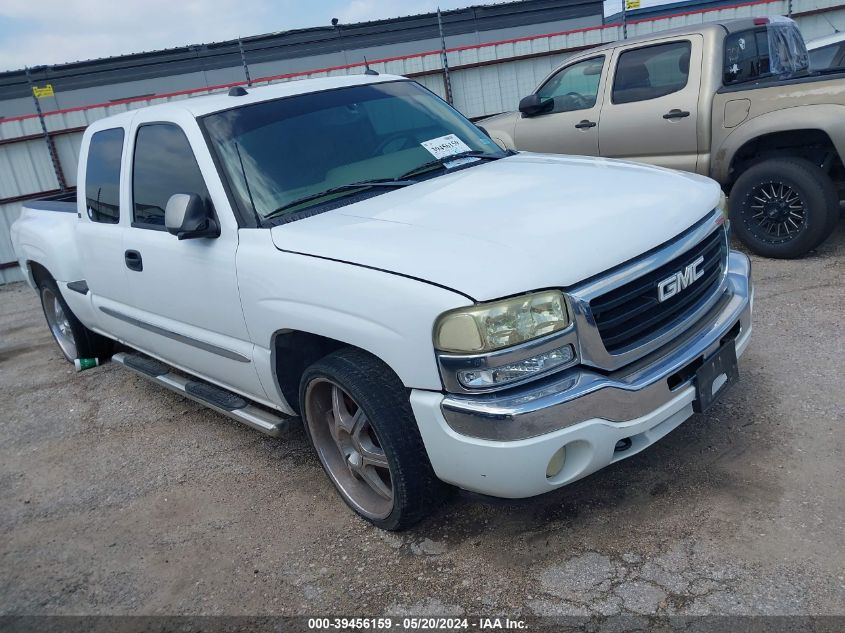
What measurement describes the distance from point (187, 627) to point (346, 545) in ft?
2.27

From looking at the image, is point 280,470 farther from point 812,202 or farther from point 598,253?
point 812,202

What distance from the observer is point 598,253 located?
2.50m

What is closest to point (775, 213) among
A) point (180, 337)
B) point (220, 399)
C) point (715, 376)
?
point (715, 376)

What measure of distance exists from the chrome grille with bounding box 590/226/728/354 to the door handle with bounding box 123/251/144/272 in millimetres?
2654

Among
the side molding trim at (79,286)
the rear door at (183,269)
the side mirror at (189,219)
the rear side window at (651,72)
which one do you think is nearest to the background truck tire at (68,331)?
the side molding trim at (79,286)

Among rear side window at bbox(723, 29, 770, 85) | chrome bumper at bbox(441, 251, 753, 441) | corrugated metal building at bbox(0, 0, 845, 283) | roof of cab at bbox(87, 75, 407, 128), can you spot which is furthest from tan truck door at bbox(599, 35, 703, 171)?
corrugated metal building at bbox(0, 0, 845, 283)

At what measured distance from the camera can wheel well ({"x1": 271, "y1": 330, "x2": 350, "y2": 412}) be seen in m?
3.12

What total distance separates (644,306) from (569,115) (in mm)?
4672

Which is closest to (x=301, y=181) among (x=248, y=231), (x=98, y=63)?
(x=248, y=231)

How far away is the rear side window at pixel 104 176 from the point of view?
430 cm

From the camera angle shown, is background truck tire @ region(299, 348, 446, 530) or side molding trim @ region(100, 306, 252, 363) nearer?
background truck tire @ region(299, 348, 446, 530)

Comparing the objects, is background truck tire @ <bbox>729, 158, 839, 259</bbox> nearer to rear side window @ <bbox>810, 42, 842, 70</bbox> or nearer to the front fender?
rear side window @ <bbox>810, 42, 842, 70</bbox>

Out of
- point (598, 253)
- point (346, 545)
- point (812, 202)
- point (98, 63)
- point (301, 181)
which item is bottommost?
point (346, 545)

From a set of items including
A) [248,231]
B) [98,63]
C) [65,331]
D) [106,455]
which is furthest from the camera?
[98,63]
